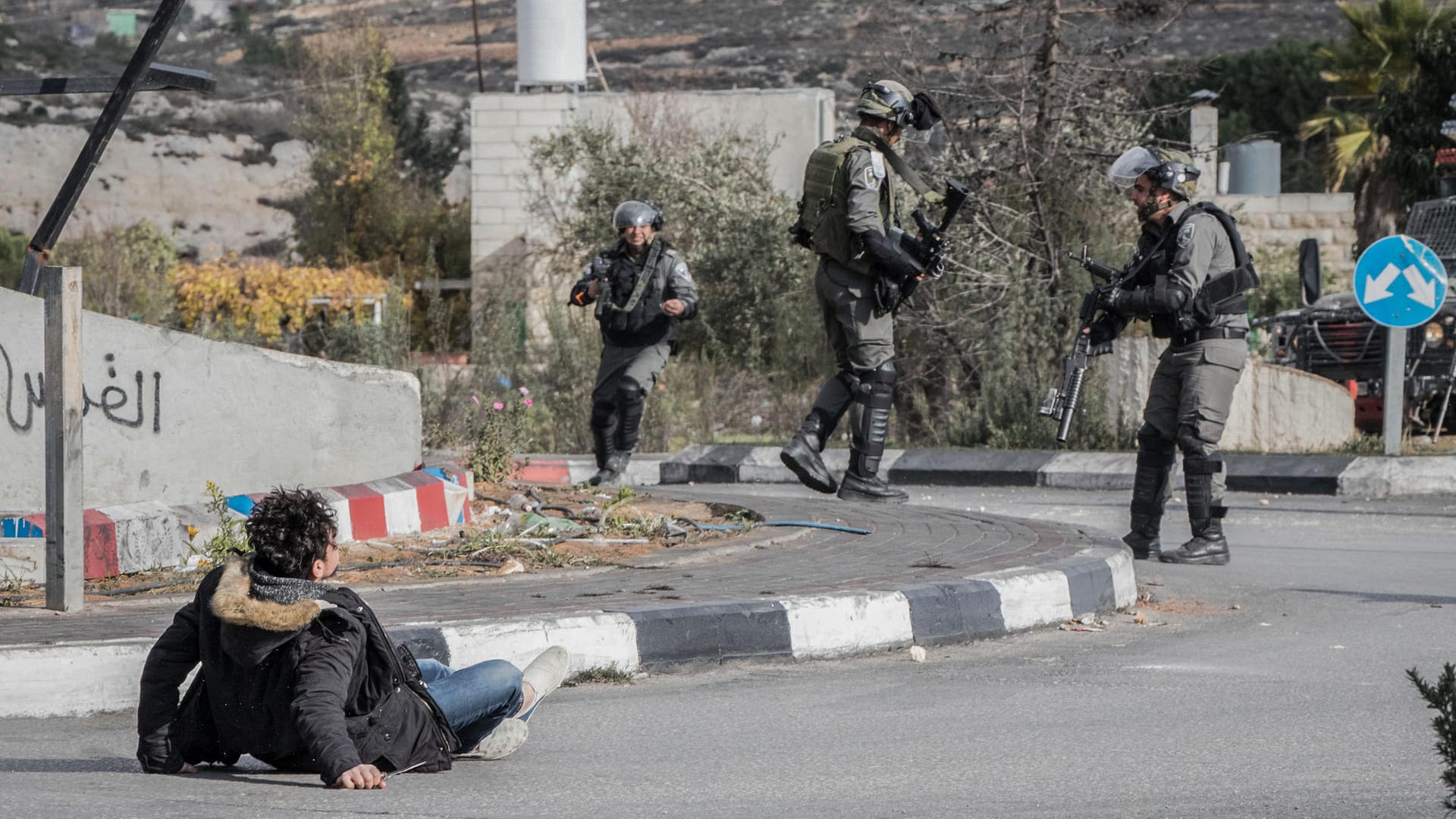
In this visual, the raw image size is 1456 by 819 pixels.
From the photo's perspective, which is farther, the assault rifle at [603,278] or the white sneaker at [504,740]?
the assault rifle at [603,278]

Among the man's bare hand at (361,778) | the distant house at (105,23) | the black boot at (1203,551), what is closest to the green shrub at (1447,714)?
the man's bare hand at (361,778)

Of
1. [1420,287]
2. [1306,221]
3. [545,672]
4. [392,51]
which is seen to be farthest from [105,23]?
[545,672]

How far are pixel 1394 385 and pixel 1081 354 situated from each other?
4.85 metres

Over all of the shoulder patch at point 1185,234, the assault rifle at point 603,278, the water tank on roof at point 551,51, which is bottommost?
the assault rifle at point 603,278

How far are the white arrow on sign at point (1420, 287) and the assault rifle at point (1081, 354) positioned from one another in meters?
4.03

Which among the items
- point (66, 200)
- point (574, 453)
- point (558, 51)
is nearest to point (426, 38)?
point (558, 51)

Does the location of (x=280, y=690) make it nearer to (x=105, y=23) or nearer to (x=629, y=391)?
(x=629, y=391)

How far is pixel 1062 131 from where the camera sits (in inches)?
702

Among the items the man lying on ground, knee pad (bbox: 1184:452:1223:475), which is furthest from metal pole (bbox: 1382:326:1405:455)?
the man lying on ground

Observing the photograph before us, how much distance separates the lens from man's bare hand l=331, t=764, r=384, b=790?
409cm

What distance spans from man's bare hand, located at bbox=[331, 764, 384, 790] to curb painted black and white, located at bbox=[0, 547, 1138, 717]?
4.32ft

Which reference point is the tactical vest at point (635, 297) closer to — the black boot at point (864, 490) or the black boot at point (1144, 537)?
the black boot at point (864, 490)

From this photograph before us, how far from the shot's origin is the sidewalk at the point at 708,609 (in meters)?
5.18

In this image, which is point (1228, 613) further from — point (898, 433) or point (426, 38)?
point (426, 38)
